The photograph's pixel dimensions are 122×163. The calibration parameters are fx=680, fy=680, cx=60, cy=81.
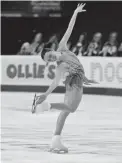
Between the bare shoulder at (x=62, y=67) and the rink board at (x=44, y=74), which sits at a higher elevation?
the bare shoulder at (x=62, y=67)

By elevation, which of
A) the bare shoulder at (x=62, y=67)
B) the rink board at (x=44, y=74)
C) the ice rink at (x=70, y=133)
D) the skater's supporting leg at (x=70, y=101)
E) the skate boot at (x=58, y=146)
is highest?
the bare shoulder at (x=62, y=67)

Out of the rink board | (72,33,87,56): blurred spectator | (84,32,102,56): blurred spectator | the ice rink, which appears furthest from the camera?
(72,33,87,56): blurred spectator

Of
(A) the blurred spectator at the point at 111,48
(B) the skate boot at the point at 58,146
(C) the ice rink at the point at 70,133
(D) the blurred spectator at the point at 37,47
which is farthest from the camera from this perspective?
(D) the blurred spectator at the point at 37,47

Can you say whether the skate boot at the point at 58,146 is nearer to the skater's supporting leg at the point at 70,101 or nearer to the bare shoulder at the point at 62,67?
the skater's supporting leg at the point at 70,101

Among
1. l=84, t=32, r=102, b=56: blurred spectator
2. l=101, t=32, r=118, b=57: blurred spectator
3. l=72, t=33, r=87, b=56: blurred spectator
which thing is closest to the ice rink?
l=101, t=32, r=118, b=57: blurred spectator

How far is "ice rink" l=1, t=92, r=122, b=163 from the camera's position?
24.4ft

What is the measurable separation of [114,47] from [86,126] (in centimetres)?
747

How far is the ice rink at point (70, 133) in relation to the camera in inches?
293

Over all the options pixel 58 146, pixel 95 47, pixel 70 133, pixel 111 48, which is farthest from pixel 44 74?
pixel 58 146

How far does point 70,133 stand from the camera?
32.9ft

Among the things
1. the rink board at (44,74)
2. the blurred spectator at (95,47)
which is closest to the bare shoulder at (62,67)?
the rink board at (44,74)

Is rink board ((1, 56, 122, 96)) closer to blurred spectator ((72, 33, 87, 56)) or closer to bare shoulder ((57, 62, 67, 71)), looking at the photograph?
blurred spectator ((72, 33, 87, 56))

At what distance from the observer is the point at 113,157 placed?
7.44 meters

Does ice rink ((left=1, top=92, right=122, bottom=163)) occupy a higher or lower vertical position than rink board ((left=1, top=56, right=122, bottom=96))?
higher
